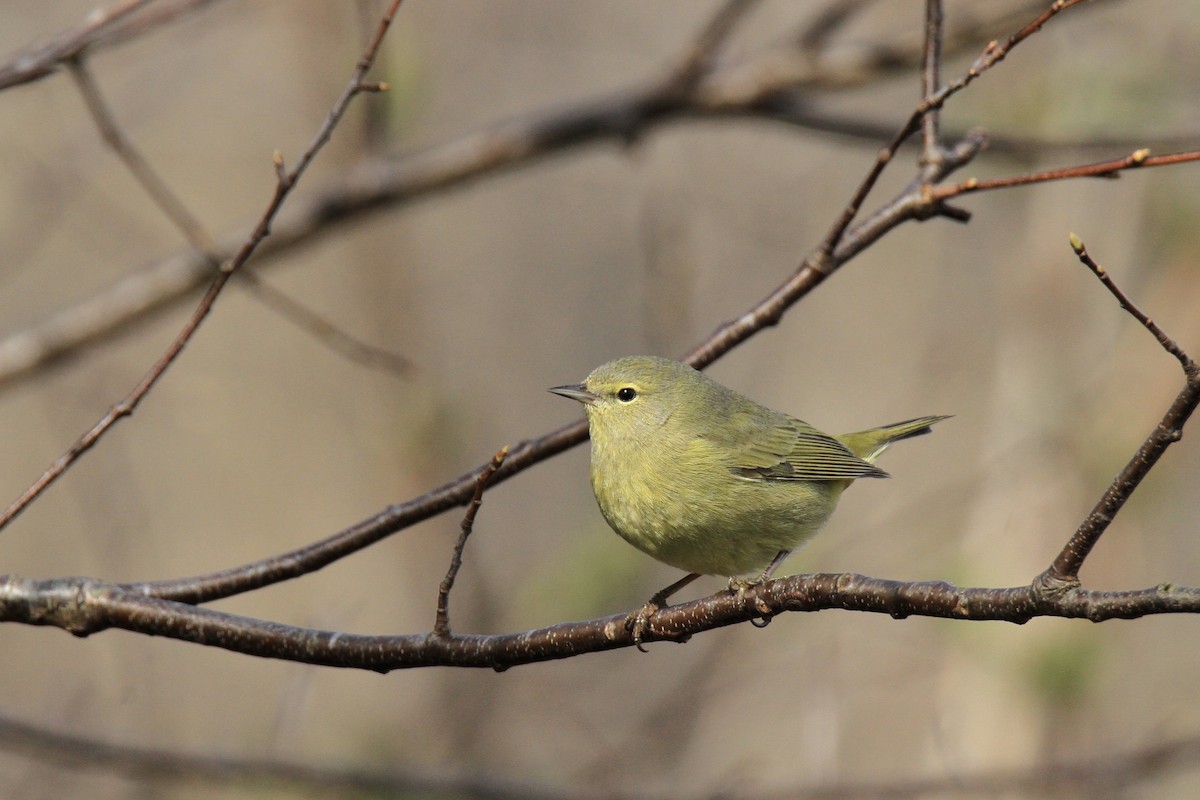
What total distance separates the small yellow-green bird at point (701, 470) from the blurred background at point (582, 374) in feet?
3.07

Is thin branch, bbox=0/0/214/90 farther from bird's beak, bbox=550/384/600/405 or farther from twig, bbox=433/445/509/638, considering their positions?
bird's beak, bbox=550/384/600/405

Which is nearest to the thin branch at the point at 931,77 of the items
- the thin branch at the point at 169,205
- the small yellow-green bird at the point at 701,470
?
the small yellow-green bird at the point at 701,470

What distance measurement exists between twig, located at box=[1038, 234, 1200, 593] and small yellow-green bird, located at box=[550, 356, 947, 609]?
1545 mm

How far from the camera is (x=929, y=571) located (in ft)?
21.3

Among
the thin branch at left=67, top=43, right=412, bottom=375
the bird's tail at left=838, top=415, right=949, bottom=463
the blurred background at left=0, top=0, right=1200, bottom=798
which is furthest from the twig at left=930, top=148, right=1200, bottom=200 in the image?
the blurred background at left=0, top=0, right=1200, bottom=798

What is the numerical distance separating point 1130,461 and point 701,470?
2.09 metres

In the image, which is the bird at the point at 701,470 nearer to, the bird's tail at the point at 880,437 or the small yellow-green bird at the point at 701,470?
the small yellow-green bird at the point at 701,470

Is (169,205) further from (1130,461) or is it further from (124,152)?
(1130,461)

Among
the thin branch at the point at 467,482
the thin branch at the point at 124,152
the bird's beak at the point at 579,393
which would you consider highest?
the thin branch at the point at 124,152

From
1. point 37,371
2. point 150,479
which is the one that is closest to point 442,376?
point 150,479

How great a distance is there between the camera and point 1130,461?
1832mm

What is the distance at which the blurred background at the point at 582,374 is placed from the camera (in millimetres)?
5965

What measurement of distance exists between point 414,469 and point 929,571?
10.2 ft

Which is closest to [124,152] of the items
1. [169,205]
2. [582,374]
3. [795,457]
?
[169,205]
